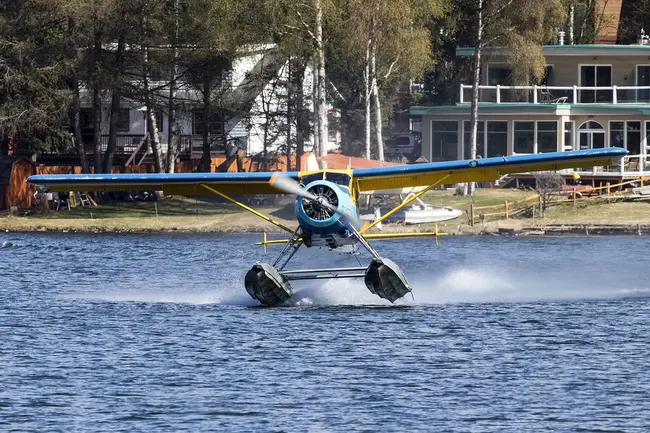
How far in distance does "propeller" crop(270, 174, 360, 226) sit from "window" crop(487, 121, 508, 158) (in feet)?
106

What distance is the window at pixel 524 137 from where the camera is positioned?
53.8 metres

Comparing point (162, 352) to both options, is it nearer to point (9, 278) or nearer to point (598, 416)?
point (598, 416)

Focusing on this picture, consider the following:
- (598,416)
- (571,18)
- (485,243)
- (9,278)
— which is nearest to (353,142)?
(571,18)

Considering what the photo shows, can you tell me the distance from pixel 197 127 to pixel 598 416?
144 feet

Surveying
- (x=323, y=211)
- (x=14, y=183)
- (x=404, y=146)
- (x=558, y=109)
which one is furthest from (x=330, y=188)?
(x=404, y=146)

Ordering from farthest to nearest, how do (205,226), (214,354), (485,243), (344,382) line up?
(205,226) → (485,243) → (214,354) → (344,382)

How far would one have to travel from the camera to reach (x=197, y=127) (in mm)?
58594

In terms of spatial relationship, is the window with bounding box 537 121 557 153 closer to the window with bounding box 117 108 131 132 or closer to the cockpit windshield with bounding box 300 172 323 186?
the window with bounding box 117 108 131 132

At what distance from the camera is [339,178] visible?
2334 cm

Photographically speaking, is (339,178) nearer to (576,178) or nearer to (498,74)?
(576,178)

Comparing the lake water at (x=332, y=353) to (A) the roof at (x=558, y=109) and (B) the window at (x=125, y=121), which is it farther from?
(B) the window at (x=125, y=121)

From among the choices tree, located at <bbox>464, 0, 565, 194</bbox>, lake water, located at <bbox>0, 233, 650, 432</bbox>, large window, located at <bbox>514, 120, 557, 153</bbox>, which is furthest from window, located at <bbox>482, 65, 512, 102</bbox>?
lake water, located at <bbox>0, 233, 650, 432</bbox>

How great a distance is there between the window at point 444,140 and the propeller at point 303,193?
3316 cm

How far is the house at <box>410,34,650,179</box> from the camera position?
174 ft
